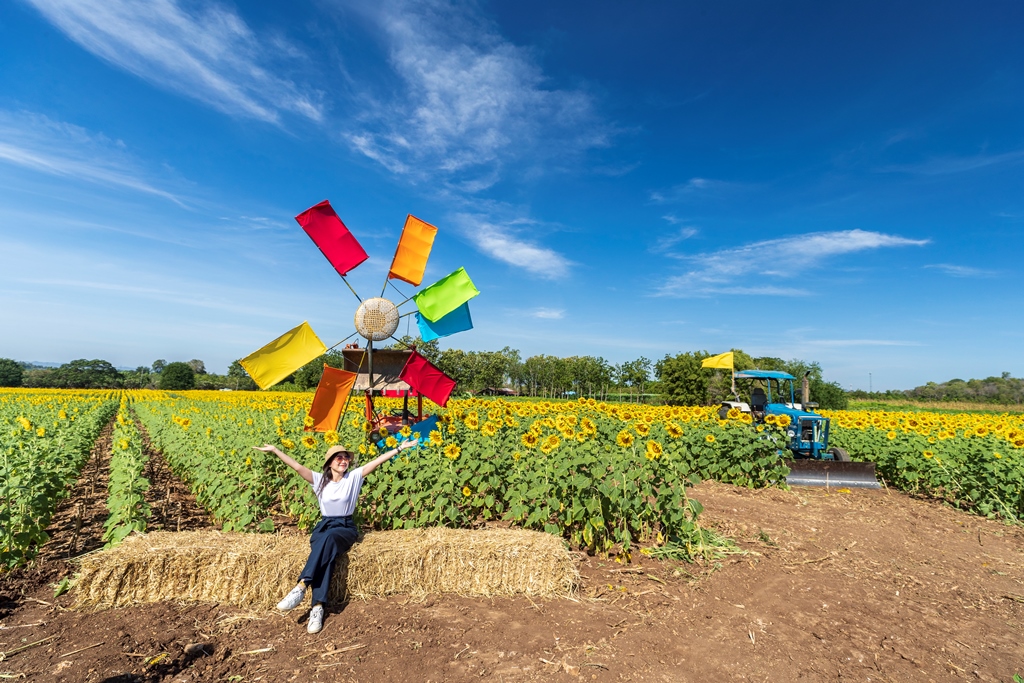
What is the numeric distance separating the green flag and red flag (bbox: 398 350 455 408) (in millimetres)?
619

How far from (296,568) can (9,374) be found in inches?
3447

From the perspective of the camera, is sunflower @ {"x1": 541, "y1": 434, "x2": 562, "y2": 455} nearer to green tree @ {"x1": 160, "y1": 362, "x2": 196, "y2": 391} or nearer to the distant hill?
the distant hill

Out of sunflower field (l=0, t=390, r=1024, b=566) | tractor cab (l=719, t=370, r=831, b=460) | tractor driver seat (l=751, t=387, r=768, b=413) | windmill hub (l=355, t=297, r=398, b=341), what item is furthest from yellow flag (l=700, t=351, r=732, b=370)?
windmill hub (l=355, t=297, r=398, b=341)

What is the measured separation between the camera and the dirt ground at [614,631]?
10.9 feet

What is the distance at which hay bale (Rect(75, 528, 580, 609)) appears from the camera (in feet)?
13.3

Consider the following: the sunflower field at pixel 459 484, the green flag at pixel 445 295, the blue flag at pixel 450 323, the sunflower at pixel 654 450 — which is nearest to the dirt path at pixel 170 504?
the sunflower field at pixel 459 484

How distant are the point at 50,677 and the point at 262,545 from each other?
57.2 inches

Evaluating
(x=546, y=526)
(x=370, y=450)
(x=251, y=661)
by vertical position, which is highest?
(x=370, y=450)

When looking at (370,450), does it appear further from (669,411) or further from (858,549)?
(669,411)

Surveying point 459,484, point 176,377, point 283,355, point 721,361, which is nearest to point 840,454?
point 721,361

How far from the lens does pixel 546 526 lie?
207 inches

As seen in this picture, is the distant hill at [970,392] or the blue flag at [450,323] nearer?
the blue flag at [450,323]

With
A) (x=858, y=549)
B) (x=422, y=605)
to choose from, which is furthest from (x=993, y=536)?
(x=422, y=605)

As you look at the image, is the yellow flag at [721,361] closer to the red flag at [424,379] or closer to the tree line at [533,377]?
the red flag at [424,379]
